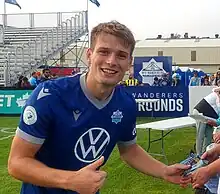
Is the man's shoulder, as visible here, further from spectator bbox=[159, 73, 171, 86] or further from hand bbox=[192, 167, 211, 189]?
spectator bbox=[159, 73, 171, 86]

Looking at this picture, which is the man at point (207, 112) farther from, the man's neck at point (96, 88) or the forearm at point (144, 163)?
the man's neck at point (96, 88)

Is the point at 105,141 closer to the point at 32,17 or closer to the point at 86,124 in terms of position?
the point at 86,124

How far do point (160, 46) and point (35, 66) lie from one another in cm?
4392

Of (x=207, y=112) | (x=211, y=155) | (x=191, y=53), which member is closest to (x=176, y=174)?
(x=211, y=155)

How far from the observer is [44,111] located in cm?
237

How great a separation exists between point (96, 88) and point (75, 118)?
19 cm

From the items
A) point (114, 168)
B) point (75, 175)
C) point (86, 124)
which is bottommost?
point (114, 168)

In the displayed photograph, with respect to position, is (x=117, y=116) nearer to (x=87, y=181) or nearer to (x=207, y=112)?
(x=87, y=181)

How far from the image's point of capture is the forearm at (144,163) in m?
2.94

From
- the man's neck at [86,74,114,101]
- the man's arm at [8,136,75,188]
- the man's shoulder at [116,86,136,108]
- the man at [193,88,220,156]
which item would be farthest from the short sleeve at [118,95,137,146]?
the man at [193,88,220,156]

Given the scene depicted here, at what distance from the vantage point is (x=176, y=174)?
292 centimetres

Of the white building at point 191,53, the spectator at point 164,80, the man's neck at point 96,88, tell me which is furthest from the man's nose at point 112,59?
the white building at point 191,53

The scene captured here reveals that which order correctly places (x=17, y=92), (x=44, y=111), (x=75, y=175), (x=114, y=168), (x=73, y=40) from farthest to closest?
(x=73, y=40) → (x=17, y=92) → (x=114, y=168) → (x=44, y=111) → (x=75, y=175)

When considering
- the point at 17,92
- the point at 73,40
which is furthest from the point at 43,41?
the point at 17,92
